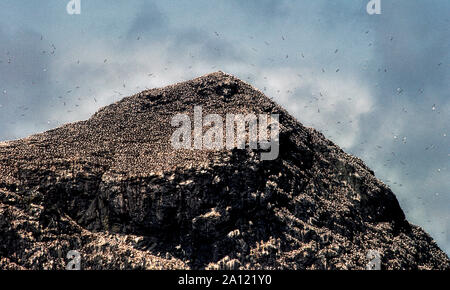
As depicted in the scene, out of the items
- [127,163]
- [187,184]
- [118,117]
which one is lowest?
[187,184]

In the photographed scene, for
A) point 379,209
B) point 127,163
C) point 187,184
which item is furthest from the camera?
point 379,209

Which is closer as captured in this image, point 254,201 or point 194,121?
point 254,201

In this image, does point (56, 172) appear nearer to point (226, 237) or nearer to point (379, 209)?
point (226, 237)

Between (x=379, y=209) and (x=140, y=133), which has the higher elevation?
(x=140, y=133)

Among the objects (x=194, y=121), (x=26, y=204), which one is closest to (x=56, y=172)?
(x=26, y=204)
